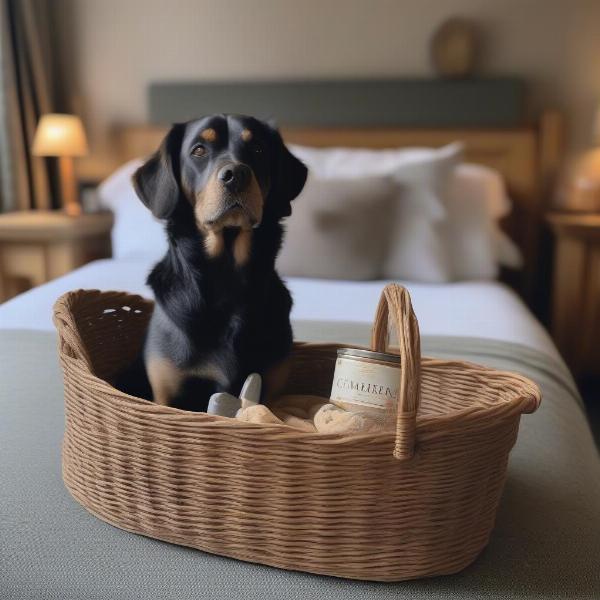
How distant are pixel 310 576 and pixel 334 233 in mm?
1615

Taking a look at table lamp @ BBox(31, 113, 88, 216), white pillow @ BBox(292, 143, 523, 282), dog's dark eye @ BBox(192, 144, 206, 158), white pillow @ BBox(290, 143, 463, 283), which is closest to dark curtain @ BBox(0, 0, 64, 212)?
table lamp @ BBox(31, 113, 88, 216)

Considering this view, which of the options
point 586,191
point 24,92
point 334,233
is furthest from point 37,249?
point 586,191

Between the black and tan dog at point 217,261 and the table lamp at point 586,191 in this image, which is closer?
the black and tan dog at point 217,261

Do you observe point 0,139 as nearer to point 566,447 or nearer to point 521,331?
point 521,331

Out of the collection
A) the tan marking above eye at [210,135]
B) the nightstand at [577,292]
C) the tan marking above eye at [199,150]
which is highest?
the tan marking above eye at [210,135]

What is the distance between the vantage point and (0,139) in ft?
9.77

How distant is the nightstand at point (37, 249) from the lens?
271cm

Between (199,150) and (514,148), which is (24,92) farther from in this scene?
(199,150)

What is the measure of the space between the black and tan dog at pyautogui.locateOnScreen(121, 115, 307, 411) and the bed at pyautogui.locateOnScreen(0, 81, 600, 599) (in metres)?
0.23

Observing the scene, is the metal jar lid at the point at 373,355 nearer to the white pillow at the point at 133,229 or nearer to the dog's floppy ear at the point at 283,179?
the dog's floppy ear at the point at 283,179

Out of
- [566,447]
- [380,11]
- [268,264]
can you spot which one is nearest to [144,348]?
[268,264]

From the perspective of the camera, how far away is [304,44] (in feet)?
10.1

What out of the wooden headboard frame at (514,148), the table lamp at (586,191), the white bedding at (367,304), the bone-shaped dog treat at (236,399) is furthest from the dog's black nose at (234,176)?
the table lamp at (586,191)

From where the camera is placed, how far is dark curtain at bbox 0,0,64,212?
2965mm
